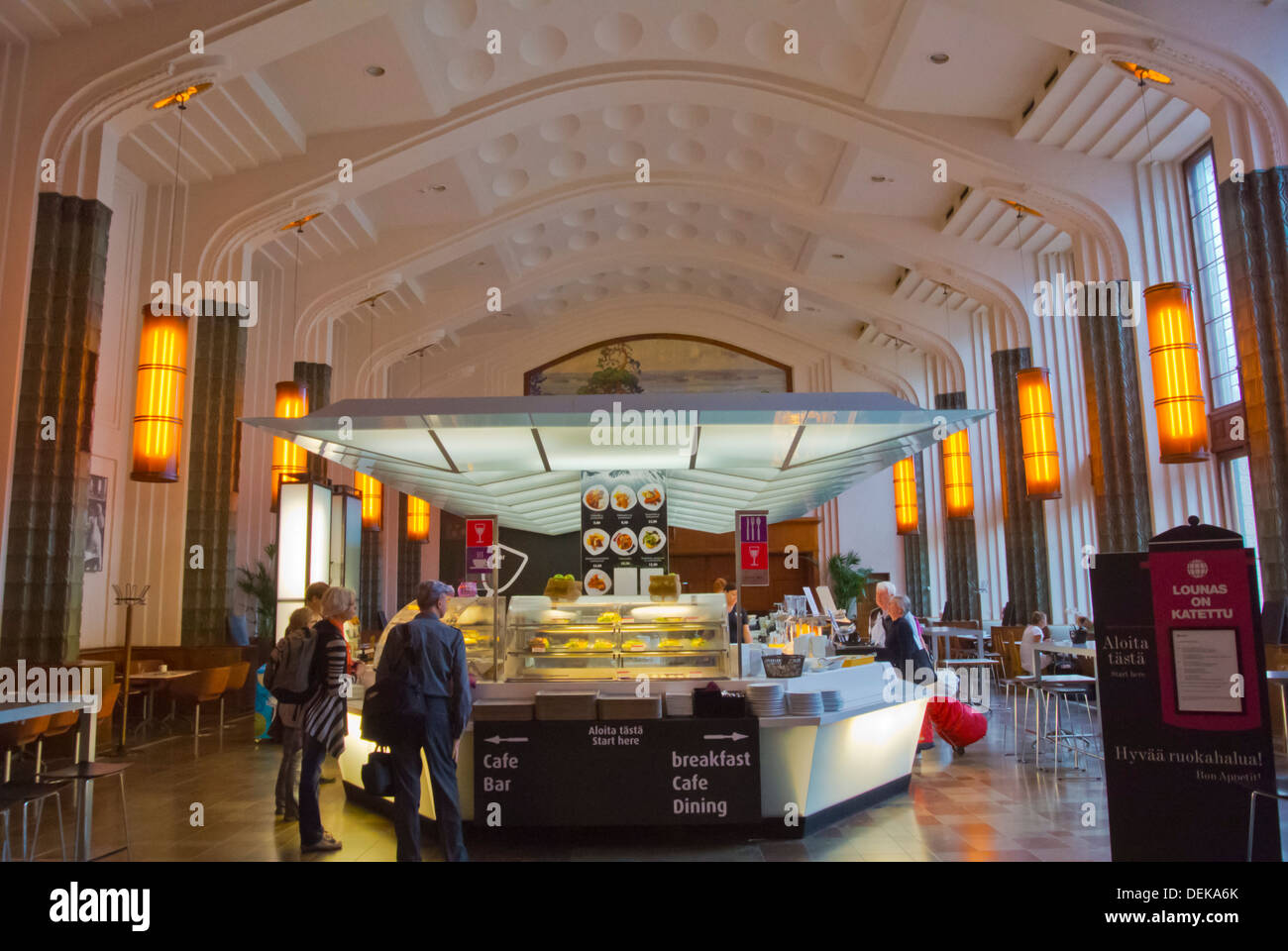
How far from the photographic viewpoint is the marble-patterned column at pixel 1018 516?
13031 mm

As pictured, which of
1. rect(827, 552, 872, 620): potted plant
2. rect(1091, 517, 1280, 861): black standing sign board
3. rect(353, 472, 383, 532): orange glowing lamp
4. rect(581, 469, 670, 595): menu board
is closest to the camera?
rect(1091, 517, 1280, 861): black standing sign board

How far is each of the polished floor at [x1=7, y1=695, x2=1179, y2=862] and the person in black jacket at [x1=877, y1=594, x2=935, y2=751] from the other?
0.81 meters

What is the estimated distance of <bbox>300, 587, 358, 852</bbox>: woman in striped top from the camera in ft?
16.6

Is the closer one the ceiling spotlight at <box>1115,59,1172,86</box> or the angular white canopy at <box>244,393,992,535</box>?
the angular white canopy at <box>244,393,992,535</box>

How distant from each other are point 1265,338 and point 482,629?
648 centimetres

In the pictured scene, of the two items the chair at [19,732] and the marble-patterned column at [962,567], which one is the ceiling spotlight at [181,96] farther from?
the marble-patterned column at [962,567]

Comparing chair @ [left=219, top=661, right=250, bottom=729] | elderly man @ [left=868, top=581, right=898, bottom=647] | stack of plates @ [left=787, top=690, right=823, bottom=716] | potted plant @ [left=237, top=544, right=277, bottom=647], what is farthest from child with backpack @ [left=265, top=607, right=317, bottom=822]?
potted plant @ [left=237, top=544, right=277, bottom=647]

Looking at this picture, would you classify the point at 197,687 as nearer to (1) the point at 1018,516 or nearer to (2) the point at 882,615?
(2) the point at 882,615

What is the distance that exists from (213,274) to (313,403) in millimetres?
2734

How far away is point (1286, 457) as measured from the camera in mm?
6988

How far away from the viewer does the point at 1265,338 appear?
716cm

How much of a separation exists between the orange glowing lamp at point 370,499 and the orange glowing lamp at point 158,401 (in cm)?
756

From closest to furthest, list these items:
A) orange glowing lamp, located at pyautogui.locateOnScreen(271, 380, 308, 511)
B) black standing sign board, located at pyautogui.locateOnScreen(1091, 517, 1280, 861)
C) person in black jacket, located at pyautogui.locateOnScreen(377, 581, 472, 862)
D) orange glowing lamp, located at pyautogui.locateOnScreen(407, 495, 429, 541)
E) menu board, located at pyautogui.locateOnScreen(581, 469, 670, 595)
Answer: black standing sign board, located at pyautogui.locateOnScreen(1091, 517, 1280, 861)
person in black jacket, located at pyautogui.locateOnScreen(377, 581, 472, 862)
menu board, located at pyautogui.locateOnScreen(581, 469, 670, 595)
orange glowing lamp, located at pyautogui.locateOnScreen(271, 380, 308, 511)
orange glowing lamp, located at pyautogui.locateOnScreen(407, 495, 429, 541)

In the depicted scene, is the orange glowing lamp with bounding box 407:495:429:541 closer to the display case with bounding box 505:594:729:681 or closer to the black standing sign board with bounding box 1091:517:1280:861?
the display case with bounding box 505:594:729:681
